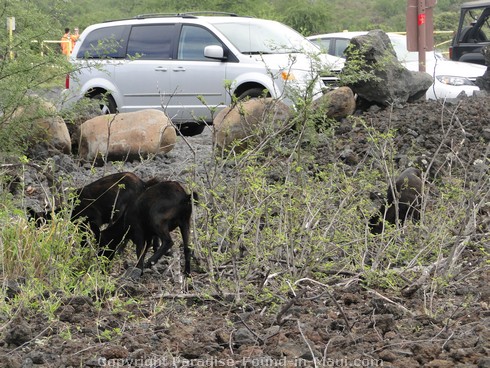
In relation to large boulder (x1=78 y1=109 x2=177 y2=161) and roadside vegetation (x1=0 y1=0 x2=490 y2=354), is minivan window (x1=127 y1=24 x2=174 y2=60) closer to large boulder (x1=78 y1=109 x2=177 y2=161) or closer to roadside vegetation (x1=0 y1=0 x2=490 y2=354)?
large boulder (x1=78 y1=109 x2=177 y2=161)

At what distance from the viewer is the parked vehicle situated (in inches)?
650

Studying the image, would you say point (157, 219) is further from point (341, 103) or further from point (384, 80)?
point (384, 80)

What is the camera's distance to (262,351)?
557 cm

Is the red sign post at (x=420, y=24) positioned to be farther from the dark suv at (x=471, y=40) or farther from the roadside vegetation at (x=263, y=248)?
the dark suv at (x=471, y=40)

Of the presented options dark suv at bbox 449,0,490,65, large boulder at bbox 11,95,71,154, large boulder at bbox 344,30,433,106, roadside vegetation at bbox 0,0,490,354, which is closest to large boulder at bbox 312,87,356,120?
large boulder at bbox 344,30,433,106

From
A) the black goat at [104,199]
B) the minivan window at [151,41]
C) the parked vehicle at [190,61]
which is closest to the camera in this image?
the black goat at [104,199]

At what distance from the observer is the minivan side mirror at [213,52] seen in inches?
653

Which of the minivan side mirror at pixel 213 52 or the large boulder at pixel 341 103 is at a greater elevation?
the minivan side mirror at pixel 213 52

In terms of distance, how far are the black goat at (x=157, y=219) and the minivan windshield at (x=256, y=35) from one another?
347 inches

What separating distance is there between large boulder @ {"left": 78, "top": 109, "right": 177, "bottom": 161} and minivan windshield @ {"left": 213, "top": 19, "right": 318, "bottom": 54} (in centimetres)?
305

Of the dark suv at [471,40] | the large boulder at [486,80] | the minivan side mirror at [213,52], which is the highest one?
the minivan side mirror at [213,52]

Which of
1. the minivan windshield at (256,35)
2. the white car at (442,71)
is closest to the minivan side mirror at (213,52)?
the minivan windshield at (256,35)

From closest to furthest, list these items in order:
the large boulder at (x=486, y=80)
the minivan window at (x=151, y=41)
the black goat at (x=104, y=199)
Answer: the black goat at (x=104, y=199)
the minivan window at (x=151, y=41)
the large boulder at (x=486, y=80)

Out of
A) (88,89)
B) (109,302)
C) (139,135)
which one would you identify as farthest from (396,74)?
(109,302)
